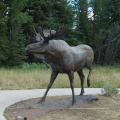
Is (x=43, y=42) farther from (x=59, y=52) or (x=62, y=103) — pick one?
(x=62, y=103)

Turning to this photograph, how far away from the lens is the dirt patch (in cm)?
508

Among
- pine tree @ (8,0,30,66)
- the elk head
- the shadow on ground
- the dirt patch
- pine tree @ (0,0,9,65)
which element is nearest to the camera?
the dirt patch

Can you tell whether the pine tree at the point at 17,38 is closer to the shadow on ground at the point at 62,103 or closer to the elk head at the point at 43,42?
the shadow on ground at the point at 62,103

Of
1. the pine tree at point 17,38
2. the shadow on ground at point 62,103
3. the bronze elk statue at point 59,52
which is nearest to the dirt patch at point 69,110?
the shadow on ground at point 62,103

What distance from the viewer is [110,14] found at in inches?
1180

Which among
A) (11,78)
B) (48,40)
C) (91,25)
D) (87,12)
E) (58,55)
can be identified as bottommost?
(11,78)

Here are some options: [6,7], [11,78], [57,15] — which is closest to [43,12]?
[57,15]

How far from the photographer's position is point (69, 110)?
5699mm

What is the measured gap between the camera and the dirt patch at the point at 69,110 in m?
5.08

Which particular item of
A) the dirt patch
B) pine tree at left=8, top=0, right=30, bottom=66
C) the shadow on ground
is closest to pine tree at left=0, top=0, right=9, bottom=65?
pine tree at left=8, top=0, right=30, bottom=66

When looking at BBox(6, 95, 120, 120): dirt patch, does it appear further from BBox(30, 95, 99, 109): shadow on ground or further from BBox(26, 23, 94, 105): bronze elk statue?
BBox(26, 23, 94, 105): bronze elk statue

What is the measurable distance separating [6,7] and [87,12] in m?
14.7

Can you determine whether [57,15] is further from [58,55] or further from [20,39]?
[58,55]

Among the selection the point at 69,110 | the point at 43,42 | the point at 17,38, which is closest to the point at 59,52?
the point at 43,42
